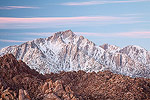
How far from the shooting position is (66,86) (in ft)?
51.9

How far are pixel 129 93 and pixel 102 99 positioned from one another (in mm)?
1876

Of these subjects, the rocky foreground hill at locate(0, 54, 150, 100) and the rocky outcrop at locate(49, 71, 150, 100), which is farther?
the rocky outcrop at locate(49, 71, 150, 100)

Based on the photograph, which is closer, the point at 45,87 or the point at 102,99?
the point at 45,87

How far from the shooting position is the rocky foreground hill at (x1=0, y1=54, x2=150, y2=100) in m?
14.9

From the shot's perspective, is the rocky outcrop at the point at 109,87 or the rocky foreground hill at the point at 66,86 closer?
the rocky foreground hill at the point at 66,86

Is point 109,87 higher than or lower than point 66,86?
lower

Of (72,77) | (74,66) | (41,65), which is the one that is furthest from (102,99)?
(74,66)

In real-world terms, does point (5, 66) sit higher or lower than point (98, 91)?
higher

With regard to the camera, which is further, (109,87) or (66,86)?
(109,87)

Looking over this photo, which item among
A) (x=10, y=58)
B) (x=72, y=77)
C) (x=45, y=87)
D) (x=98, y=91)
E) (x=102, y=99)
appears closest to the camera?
(x=45, y=87)

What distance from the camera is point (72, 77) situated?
77.8 feet

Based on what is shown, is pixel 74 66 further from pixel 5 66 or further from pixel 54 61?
pixel 5 66

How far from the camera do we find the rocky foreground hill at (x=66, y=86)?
1491cm

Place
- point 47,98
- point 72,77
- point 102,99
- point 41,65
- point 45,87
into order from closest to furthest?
point 47,98 → point 45,87 → point 102,99 → point 72,77 → point 41,65
